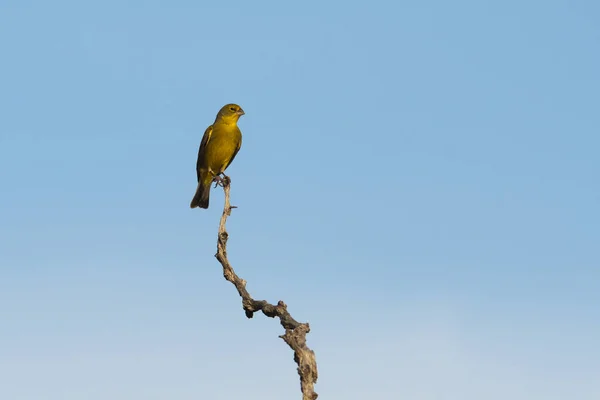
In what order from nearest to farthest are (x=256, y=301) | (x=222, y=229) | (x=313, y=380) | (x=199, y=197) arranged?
1. (x=313, y=380)
2. (x=256, y=301)
3. (x=222, y=229)
4. (x=199, y=197)

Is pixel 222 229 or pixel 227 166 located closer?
pixel 222 229

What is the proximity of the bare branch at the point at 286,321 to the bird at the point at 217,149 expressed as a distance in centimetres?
436

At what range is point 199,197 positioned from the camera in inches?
690

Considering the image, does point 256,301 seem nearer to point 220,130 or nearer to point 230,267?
point 230,267

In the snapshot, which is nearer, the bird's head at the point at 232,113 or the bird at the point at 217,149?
the bird at the point at 217,149

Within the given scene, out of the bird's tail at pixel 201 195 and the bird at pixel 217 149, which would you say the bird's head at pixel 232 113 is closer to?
the bird at pixel 217 149

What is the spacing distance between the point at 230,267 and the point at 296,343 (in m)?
1.86

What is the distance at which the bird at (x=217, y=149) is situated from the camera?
57.0 feet

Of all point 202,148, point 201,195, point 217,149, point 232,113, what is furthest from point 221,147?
point 201,195

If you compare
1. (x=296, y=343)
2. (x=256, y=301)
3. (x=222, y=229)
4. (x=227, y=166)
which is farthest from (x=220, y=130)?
(x=296, y=343)

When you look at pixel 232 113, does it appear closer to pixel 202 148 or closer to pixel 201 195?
pixel 202 148

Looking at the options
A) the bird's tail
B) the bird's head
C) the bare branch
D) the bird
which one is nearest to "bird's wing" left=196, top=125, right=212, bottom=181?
the bird

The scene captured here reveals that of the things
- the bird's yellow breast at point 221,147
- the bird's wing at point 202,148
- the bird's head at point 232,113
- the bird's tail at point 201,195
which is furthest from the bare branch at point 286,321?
the bird's head at point 232,113

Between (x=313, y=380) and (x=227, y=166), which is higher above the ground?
(x=227, y=166)
